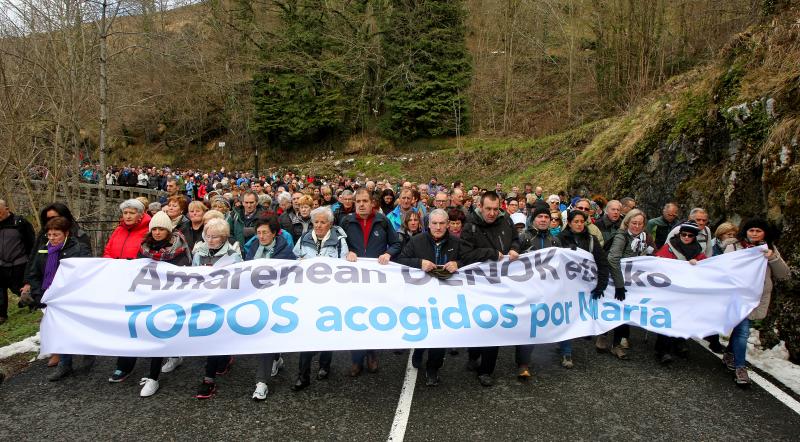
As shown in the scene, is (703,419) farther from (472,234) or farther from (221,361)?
(221,361)

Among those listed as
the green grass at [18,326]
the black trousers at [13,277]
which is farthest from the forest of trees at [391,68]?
the black trousers at [13,277]

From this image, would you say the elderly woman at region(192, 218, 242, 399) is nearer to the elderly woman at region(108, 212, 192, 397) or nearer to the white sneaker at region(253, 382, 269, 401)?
the elderly woman at region(108, 212, 192, 397)

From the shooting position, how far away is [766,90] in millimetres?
7938

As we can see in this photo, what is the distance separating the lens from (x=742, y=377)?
483cm

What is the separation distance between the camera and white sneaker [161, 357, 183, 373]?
5.23 meters

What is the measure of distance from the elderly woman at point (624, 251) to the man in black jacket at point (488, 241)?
1.17m

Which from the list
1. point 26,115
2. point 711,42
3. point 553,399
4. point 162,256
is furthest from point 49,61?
point 711,42

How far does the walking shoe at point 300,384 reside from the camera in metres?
4.80

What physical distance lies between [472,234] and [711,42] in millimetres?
21456

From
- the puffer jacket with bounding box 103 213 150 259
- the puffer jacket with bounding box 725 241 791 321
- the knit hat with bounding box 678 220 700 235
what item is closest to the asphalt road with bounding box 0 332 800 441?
the puffer jacket with bounding box 725 241 791 321

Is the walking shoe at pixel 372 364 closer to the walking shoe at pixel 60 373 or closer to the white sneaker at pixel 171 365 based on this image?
the white sneaker at pixel 171 365

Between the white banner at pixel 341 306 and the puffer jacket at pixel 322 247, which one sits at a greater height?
the puffer jacket at pixel 322 247

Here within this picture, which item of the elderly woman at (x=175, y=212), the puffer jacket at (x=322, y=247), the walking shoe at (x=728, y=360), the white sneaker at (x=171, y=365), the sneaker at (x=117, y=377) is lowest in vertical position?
the walking shoe at (x=728, y=360)

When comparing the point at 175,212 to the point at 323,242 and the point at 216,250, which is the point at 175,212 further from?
the point at 323,242
